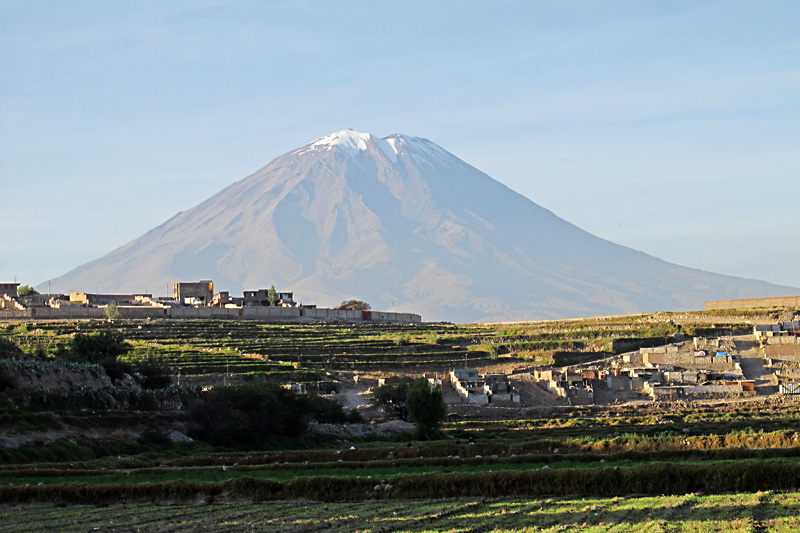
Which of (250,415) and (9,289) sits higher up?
(9,289)

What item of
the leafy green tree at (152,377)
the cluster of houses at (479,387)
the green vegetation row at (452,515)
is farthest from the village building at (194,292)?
the green vegetation row at (452,515)

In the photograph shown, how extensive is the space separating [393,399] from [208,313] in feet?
181

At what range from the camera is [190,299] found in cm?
11994

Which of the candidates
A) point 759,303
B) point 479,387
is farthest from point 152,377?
point 759,303

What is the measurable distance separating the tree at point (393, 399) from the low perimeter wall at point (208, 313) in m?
51.5

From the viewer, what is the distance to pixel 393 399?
49.5m

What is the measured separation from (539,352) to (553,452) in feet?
147

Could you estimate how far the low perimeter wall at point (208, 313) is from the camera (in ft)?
311

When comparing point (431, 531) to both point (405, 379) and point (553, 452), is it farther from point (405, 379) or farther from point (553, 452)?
point (405, 379)

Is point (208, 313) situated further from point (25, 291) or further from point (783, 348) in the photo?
point (783, 348)

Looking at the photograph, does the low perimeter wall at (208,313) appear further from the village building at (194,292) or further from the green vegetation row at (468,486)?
the green vegetation row at (468,486)

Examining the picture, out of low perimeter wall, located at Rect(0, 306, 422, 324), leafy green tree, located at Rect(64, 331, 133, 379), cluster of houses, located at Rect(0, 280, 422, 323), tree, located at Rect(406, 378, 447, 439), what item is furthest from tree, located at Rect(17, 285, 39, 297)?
tree, located at Rect(406, 378, 447, 439)

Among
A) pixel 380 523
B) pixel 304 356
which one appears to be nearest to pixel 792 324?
pixel 304 356

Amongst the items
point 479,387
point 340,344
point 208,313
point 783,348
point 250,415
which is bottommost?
point 479,387
